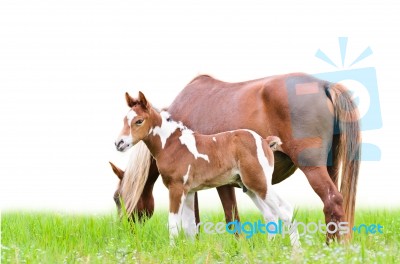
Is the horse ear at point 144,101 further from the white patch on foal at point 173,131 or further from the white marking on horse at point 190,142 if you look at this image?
the white marking on horse at point 190,142

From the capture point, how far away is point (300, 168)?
7699 mm

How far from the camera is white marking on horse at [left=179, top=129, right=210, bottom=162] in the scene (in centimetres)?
728

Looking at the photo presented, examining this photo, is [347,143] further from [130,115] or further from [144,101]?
[130,115]

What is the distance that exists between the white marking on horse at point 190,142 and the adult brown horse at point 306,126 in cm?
70

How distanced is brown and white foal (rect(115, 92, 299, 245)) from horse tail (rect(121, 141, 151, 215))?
1148 millimetres

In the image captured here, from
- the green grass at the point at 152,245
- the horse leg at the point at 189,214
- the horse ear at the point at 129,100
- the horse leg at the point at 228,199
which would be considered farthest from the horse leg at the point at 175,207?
the horse leg at the point at 228,199

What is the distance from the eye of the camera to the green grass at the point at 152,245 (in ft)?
20.8

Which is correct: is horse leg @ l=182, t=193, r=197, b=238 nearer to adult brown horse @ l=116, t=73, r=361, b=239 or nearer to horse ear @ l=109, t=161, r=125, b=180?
adult brown horse @ l=116, t=73, r=361, b=239

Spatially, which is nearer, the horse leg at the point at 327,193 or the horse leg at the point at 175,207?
the horse leg at the point at 175,207

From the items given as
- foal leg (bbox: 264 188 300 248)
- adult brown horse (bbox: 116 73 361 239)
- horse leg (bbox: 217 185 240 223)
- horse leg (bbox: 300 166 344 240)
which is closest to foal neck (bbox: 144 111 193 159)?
adult brown horse (bbox: 116 73 361 239)

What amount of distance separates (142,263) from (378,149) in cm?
333

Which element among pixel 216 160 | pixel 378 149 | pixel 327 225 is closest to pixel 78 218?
pixel 216 160

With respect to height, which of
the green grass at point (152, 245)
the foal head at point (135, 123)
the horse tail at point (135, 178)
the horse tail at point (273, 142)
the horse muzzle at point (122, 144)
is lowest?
the green grass at point (152, 245)

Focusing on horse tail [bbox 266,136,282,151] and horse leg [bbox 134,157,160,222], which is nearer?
horse tail [bbox 266,136,282,151]
